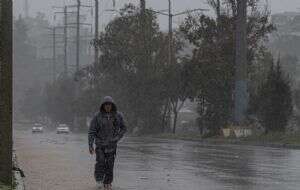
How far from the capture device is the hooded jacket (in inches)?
594

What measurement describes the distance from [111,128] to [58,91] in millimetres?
115404

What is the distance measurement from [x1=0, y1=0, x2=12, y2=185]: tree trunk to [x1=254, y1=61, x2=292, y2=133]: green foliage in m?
31.0

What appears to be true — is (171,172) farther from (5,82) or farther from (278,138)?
(278,138)

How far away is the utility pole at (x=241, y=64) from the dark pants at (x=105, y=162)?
3152 centimetres

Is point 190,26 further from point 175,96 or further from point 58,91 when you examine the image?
point 58,91

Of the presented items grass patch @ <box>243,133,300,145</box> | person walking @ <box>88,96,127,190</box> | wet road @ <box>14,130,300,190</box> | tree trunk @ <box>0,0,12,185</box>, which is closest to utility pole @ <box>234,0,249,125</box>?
grass patch @ <box>243,133,300,145</box>

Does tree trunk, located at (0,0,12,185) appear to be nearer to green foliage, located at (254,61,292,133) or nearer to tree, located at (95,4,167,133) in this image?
green foliage, located at (254,61,292,133)

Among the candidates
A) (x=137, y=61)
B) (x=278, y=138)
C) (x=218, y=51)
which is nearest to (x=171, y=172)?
(x=278, y=138)

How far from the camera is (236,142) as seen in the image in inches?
1754

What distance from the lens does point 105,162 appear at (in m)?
15.3

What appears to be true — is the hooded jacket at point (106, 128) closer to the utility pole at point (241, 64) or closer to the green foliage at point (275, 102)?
the green foliage at point (275, 102)

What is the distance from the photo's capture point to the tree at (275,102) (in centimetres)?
4453

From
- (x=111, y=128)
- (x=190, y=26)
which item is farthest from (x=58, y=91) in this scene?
(x=111, y=128)

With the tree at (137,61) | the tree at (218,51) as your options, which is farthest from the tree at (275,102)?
the tree at (137,61)
